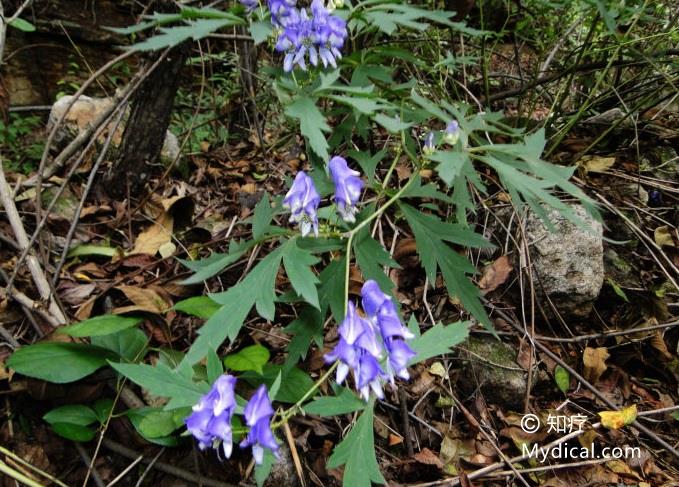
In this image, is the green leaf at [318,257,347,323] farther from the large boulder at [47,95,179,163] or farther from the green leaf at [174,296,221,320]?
the large boulder at [47,95,179,163]

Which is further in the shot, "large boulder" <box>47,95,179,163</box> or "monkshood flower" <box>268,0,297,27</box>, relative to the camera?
"large boulder" <box>47,95,179,163</box>

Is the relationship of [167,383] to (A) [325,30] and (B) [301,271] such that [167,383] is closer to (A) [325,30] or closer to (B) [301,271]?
(B) [301,271]

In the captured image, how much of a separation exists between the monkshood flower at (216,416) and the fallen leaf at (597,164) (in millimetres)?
2328

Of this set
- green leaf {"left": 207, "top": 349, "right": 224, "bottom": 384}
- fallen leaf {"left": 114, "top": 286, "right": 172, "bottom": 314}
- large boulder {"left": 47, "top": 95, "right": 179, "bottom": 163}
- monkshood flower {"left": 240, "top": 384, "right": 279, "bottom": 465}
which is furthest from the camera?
large boulder {"left": 47, "top": 95, "right": 179, "bottom": 163}

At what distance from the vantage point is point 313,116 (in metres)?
1.15

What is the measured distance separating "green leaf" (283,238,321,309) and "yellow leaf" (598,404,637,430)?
1304mm

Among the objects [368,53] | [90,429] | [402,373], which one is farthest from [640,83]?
[90,429]

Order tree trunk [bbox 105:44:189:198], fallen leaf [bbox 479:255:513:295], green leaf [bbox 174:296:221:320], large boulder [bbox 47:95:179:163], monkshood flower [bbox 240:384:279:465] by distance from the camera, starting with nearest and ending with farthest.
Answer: monkshood flower [bbox 240:384:279:465] → green leaf [bbox 174:296:221:320] → fallen leaf [bbox 479:255:513:295] → tree trunk [bbox 105:44:189:198] → large boulder [bbox 47:95:179:163]

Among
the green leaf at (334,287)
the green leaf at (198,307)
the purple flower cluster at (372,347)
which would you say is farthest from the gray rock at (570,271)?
the green leaf at (198,307)

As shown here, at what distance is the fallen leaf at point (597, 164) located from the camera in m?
2.53

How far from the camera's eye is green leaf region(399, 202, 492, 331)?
4.26 ft

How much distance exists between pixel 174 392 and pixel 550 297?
1.70 metres

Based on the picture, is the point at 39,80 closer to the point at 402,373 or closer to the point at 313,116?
the point at 313,116

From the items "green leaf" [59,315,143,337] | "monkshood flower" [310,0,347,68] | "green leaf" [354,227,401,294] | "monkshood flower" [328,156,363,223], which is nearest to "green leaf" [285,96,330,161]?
"monkshood flower" [328,156,363,223]
